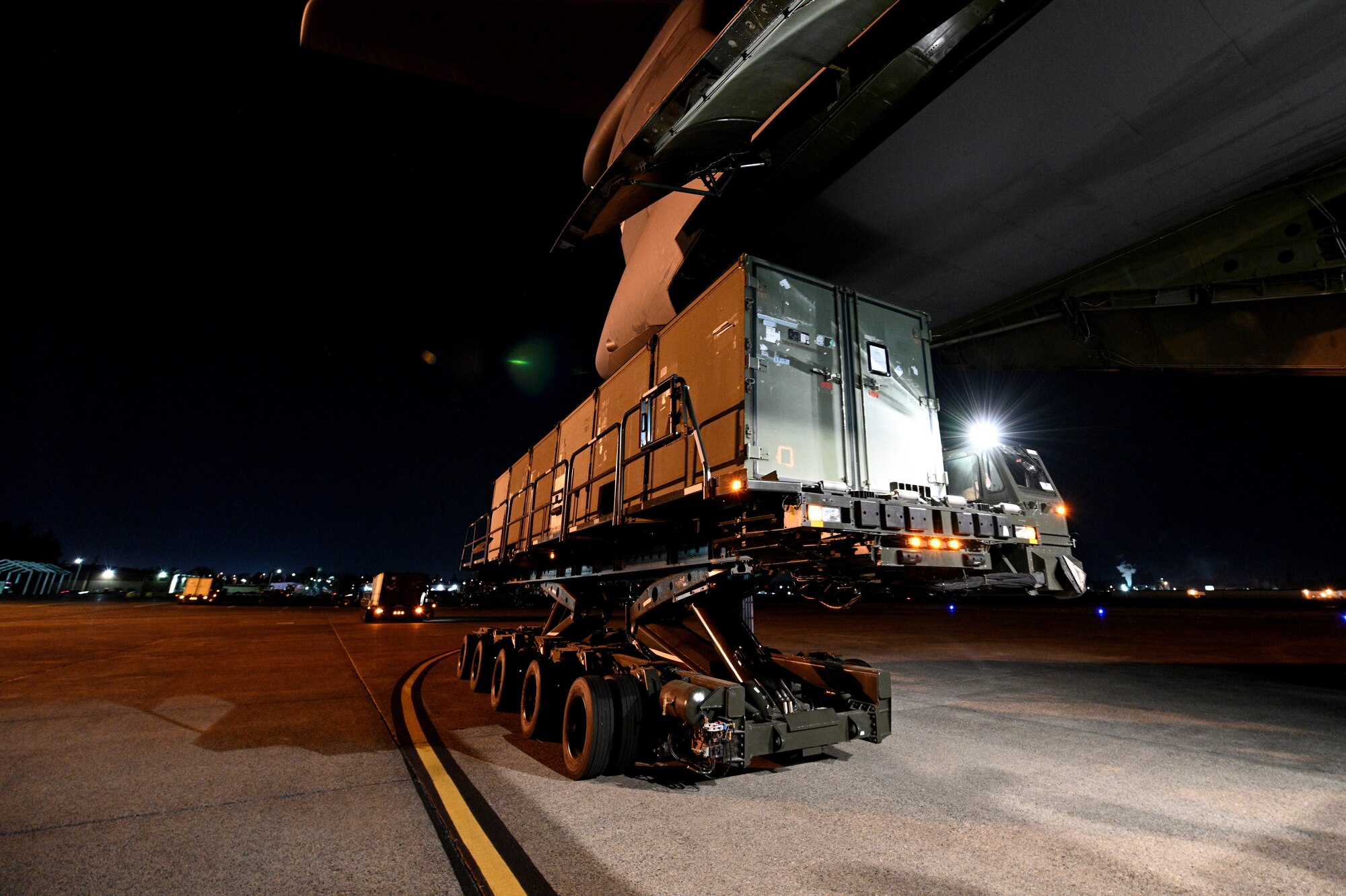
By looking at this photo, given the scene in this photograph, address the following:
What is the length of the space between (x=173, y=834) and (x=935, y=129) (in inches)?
349

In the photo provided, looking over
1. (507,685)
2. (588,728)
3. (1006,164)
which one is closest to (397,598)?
(507,685)

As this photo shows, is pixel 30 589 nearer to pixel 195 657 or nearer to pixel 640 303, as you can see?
pixel 195 657

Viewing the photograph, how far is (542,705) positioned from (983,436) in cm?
595

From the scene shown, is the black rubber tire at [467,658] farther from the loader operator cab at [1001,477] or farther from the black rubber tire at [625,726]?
the loader operator cab at [1001,477]

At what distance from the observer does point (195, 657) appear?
476 inches

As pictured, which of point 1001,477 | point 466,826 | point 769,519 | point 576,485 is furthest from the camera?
point 576,485

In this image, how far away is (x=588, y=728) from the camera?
4.73m

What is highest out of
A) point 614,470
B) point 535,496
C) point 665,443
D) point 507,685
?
point 535,496

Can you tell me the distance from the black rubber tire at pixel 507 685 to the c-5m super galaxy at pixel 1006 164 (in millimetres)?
4872

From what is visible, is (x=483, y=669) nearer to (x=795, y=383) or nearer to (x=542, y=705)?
(x=542, y=705)

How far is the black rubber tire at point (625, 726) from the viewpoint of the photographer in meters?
4.77

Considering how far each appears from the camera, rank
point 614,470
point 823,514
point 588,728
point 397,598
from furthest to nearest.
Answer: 1. point 397,598
2. point 614,470
3. point 588,728
4. point 823,514

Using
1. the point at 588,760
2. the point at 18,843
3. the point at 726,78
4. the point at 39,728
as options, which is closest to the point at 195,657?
the point at 39,728

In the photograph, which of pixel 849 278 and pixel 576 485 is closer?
pixel 849 278
